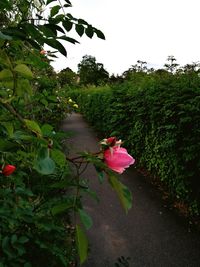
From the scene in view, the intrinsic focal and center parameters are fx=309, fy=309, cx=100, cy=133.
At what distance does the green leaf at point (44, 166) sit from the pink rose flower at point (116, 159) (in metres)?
0.19

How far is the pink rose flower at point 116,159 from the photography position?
2.42 ft

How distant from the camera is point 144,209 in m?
5.36

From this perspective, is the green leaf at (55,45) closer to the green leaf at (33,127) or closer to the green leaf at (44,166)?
the green leaf at (33,127)

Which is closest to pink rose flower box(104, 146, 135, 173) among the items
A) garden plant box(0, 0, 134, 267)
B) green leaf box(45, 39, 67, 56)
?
garden plant box(0, 0, 134, 267)

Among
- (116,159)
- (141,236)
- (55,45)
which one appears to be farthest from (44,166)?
(141,236)

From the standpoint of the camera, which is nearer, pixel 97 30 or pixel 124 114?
pixel 97 30

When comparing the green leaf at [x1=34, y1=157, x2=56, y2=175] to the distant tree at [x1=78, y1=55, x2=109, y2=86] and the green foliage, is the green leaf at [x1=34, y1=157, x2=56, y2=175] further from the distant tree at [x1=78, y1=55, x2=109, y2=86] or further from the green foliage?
the distant tree at [x1=78, y1=55, x2=109, y2=86]

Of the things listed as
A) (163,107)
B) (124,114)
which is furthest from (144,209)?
(124,114)

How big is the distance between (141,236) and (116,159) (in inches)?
154

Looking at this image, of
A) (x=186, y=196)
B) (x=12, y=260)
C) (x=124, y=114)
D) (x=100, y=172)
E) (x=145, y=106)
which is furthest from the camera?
(x=124, y=114)

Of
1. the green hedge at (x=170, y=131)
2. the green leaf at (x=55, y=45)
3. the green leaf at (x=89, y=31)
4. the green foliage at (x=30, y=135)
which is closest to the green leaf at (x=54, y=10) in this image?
the green foliage at (x=30, y=135)

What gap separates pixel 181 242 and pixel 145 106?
3408 millimetres

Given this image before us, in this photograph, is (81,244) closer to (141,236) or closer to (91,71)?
(141,236)

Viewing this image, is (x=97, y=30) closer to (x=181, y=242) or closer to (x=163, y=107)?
(x=181, y=242)
